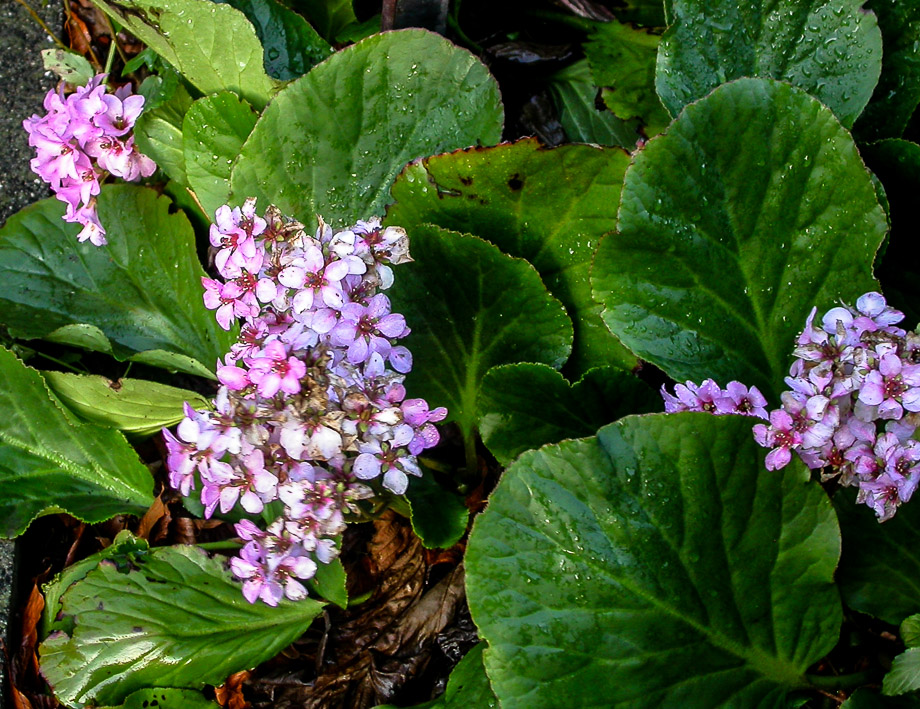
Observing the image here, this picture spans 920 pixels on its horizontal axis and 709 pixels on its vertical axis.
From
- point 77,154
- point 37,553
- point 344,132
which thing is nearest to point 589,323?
point 344,132

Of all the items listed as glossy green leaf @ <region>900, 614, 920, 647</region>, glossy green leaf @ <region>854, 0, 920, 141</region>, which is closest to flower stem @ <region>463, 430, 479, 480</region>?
glossy green leaf @ <region>900, 614, 920, 647</region>

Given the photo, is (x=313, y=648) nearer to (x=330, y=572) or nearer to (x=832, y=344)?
(x=330, y=572)

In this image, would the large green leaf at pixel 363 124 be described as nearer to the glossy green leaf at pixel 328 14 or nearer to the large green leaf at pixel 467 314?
the large green leaf at pixel 467 314

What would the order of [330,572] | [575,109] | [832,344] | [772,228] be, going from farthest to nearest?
[575,109] < [330,572] < [772,228] < [832,344]

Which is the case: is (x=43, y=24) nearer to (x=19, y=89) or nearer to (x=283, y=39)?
(x=19, y=89)

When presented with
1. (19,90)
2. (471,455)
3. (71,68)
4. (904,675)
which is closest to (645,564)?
(904,675)

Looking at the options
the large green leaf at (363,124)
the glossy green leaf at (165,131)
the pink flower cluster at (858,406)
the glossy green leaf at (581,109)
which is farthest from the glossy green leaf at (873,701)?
the glossy green leaf at (165,131)
